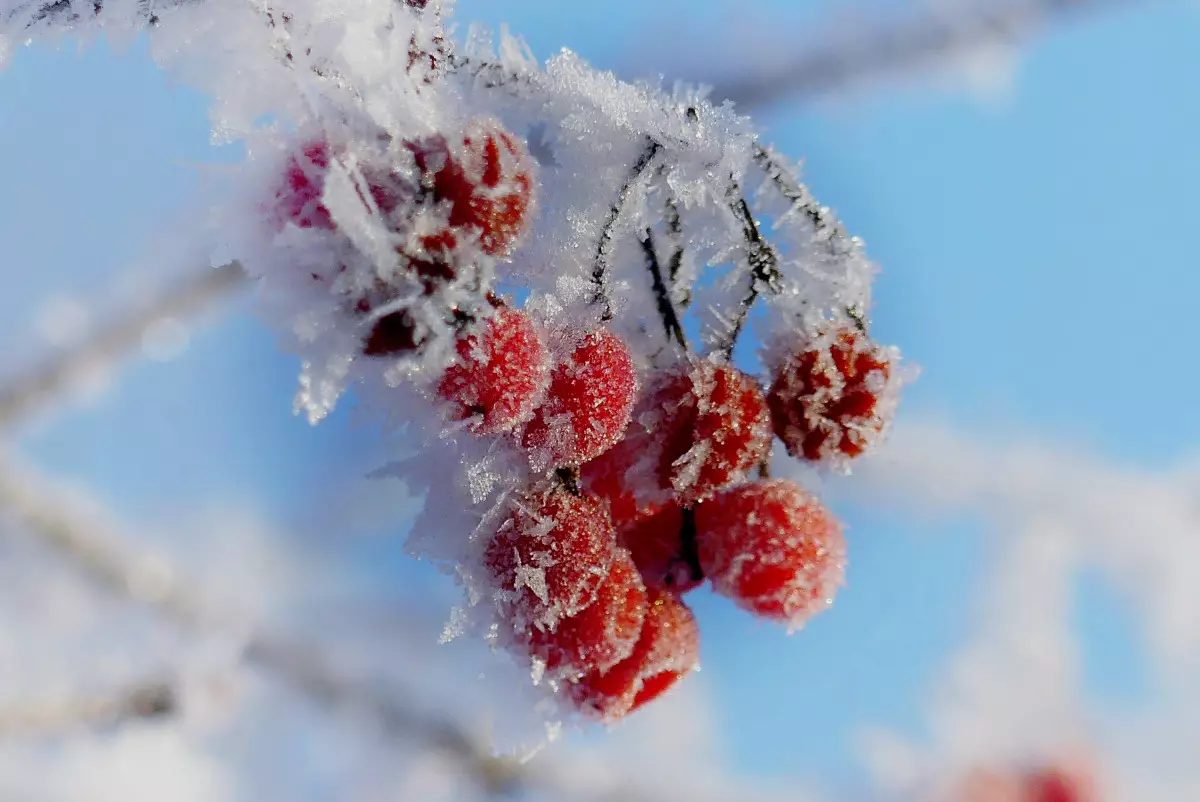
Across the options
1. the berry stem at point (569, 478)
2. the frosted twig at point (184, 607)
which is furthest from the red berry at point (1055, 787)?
the berry stem at point (569, 478)

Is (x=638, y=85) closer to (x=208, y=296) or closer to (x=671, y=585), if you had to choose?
(x=671, y=585)

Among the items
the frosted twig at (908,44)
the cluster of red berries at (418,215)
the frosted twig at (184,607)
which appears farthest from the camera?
the frosted twig at (184,607)

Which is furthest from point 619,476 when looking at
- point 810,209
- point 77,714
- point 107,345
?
point 77,714

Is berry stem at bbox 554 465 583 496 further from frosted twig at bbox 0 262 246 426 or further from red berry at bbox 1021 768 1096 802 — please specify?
red berry at bbox 1021 768 1096 802

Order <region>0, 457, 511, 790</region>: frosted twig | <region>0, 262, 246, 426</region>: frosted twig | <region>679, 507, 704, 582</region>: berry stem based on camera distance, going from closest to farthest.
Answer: <region>679, 507, 704, 582</region>: berry stem < <region>0, 262, 246, 426</region>: frosted twig < <region>0, 457, 511, 790</region>: frosted twig

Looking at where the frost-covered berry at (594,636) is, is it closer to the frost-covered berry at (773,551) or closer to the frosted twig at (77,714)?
the frost-covered berry at (773,551)

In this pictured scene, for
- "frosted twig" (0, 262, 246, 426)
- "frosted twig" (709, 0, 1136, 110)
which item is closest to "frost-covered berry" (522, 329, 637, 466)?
"frosted twig" (709, 0, 1136, 110)

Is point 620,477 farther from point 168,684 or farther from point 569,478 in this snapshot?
point 168,684

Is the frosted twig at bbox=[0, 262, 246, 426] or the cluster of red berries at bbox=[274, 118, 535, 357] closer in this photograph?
the cluster of red berries at bbox=[274, 118, 535, 357]
